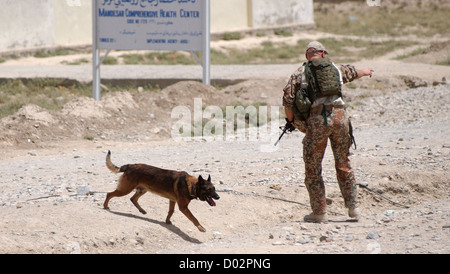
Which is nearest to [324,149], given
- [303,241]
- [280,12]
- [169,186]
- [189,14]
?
[303,241]

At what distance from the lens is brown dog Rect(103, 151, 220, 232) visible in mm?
5262

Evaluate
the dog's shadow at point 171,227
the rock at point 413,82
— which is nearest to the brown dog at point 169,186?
the dog's shadow at point 171,227

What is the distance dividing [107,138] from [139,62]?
9.29 m

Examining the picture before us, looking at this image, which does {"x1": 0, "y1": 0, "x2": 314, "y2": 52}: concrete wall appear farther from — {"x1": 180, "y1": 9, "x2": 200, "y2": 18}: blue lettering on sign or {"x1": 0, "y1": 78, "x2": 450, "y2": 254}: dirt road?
{"x1": 0, "y1": 78, "x2": 450, "y2": 254}: dirt road

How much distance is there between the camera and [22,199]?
6.47 m

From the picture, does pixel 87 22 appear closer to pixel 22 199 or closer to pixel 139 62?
pixel 139 62

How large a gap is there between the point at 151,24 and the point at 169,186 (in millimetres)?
7747

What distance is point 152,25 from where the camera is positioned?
12.8 metres

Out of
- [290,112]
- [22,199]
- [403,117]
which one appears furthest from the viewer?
[403,117]

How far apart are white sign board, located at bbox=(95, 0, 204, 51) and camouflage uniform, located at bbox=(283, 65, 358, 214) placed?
714 centimetres

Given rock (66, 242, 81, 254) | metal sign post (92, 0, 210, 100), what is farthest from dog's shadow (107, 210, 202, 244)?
metal sign post (92, 0, 210, 100)
